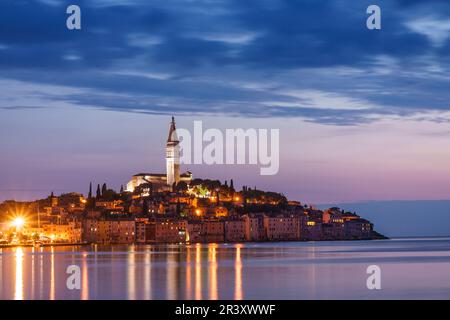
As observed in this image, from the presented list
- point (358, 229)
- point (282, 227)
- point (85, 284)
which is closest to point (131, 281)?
point (85, 284)

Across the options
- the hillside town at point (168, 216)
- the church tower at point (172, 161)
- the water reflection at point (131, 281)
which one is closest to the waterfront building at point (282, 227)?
the hillside town at point (168, 216)

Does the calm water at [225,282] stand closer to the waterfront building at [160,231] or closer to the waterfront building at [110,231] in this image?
the waterfront building at [110,231]

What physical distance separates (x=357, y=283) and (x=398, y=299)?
6.65 meters

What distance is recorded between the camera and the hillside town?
113 m

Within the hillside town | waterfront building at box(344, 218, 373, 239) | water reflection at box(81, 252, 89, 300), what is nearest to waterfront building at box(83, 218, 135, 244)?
the hillside town

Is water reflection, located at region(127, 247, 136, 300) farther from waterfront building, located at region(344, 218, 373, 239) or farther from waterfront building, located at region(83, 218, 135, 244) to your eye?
waterfront building, located at region(344, 218, 373, 239)

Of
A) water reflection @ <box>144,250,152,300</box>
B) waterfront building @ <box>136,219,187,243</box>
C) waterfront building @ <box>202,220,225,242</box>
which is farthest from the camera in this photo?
waterfront building @ <box>202,220,225,242</box>

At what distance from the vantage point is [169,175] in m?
135

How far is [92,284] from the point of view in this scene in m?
35.8

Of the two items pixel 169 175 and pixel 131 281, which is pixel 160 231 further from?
pixel 131 281

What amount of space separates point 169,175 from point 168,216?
69.0 ft

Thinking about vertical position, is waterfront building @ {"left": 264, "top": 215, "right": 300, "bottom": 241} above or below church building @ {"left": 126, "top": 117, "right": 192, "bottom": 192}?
below
